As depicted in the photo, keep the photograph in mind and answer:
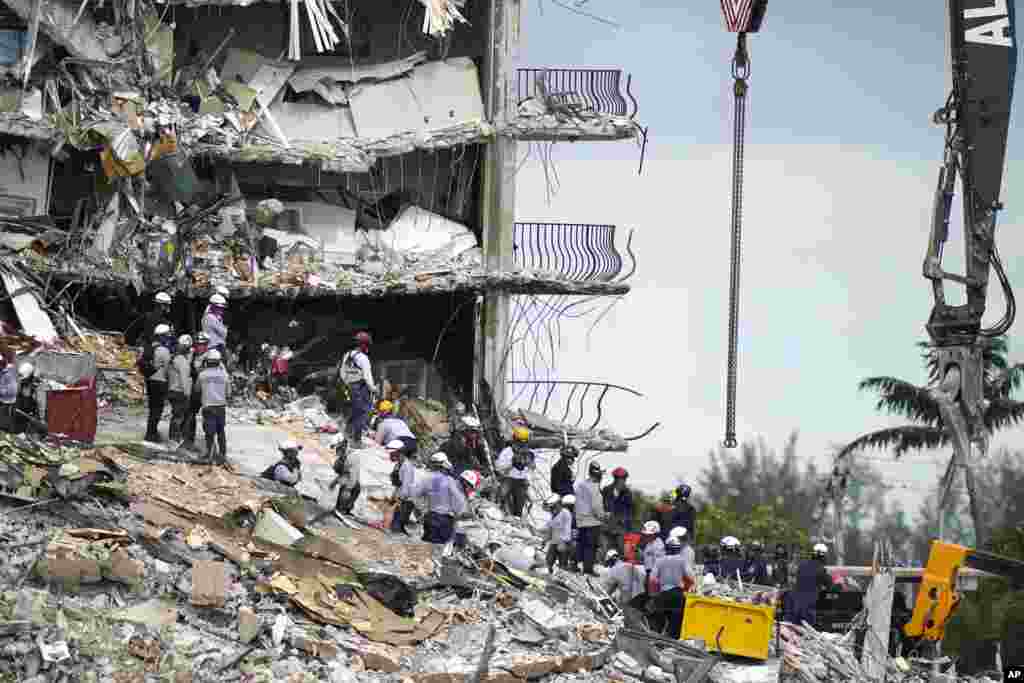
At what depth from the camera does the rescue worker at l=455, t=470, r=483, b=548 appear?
86.6ft

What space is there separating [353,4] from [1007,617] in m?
16.7

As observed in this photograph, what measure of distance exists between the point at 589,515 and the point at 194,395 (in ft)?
18.6

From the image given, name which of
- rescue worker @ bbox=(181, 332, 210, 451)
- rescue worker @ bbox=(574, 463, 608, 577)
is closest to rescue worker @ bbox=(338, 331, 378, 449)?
rescue worker @ bbox=(181, 332, 210, 451)

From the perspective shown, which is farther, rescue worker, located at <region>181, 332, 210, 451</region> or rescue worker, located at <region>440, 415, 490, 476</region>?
rescue worker, located at <region>440, 415, 490, 476</region>

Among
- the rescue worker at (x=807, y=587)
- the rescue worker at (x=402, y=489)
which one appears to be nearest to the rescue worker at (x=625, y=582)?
the rescue worker at (x=807, y=587)

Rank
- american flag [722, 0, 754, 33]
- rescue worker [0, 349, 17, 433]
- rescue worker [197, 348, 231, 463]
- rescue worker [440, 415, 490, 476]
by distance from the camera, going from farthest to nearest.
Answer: rescue worker [440, 415, 490, 476]
american flag [722, 0, 754, 33]
rescue worker [197, 348, 231, 463]
rescue worker [0, 349, 17, 433]

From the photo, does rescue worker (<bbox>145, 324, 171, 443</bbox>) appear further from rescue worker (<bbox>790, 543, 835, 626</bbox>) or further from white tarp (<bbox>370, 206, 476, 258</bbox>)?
white tarp (<bbox>370, 206, 476, 258</bbox>)

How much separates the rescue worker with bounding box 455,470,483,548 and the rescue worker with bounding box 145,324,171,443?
4.23 m

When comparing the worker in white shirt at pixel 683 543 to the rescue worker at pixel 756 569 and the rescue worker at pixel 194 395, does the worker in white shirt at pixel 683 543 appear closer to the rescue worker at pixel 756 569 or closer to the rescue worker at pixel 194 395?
the rescue worker at pixel 756 569

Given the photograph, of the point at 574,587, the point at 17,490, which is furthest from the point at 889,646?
the point at 17,490

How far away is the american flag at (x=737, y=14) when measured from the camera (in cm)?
2825

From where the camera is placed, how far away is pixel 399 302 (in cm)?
3831

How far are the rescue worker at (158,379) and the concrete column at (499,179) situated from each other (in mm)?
A: 11566

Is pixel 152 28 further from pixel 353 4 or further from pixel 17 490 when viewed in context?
pixel 17 490
